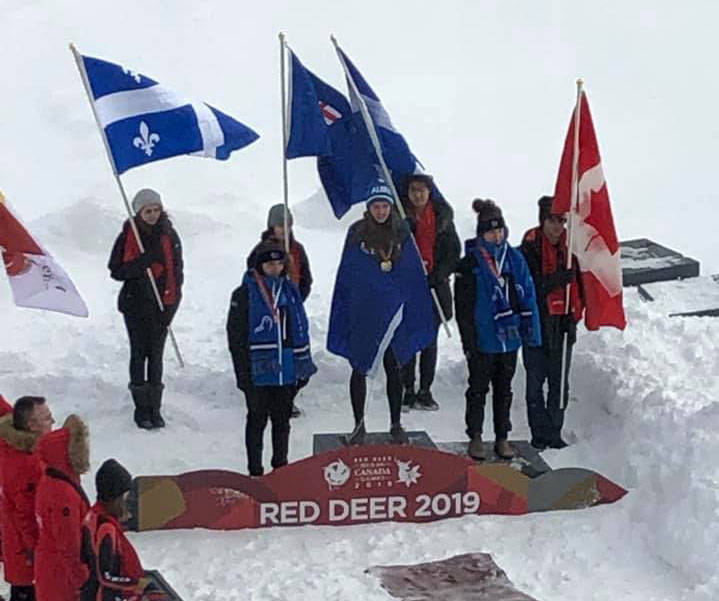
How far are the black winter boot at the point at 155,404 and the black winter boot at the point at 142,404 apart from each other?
0.02 meters

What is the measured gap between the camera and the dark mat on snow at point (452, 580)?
752 cm

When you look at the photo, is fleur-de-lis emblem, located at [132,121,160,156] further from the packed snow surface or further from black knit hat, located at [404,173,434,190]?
the packed snow surface

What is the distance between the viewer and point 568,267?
9.09 meters

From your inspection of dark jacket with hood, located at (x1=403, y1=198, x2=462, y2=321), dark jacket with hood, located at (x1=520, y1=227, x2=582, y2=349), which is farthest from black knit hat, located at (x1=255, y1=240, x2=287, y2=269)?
dark jacket with hood, located at (x1=520, y1=227, x2=582, y2=349)

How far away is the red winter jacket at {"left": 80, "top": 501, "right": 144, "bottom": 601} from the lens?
582 cm

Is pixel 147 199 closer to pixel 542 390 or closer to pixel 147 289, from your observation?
pixel 147 289

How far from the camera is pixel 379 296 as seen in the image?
8820mm

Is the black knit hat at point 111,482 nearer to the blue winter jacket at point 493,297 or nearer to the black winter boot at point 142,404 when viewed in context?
the blue winter jacket at point 493,297

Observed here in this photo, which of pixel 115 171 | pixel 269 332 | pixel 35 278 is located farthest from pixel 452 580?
pixel 115 171

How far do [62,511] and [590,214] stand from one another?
4.44 meters

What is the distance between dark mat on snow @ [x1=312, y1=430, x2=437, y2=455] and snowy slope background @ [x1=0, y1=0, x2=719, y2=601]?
27cm

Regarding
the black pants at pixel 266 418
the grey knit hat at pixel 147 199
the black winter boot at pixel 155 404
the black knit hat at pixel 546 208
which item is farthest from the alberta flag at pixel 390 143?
the black winter boot at pixel 155 404

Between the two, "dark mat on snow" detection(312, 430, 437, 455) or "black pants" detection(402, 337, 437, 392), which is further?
"black pants" detection(402, 337, 437, 392)

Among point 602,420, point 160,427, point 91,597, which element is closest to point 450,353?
point 602,420
